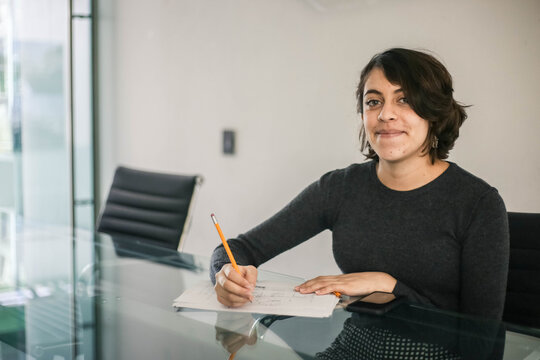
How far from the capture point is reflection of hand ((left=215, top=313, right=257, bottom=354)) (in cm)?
106

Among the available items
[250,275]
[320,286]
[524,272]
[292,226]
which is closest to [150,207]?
[292,226]

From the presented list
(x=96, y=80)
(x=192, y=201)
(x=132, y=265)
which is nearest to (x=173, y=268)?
(x=132, y=265)

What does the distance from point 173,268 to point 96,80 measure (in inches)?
102

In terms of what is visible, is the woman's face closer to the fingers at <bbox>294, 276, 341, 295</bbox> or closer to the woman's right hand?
the fingers at <bbox>294, 276, 341, 295</bbox>

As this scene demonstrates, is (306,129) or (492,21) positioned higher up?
(492,21)

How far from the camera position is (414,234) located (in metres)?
1.43

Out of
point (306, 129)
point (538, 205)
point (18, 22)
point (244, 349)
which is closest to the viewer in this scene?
point (244, 349)

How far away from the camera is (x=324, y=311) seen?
118 cm

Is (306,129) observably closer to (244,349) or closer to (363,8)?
(363,8)

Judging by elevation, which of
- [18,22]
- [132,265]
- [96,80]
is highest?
[18,22]

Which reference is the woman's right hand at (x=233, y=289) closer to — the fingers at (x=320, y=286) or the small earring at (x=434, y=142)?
the fingers at (x=320, y=286)

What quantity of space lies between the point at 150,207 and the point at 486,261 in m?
1.23

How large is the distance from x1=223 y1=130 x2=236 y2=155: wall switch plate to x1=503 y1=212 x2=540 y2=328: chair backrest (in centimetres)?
184

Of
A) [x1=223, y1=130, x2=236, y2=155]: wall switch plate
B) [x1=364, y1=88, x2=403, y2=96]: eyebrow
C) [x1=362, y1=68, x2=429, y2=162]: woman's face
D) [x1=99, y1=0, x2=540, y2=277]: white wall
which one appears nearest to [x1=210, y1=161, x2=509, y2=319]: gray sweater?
[x1=362, y1=68, x2=429, y2=162]: woman's face
